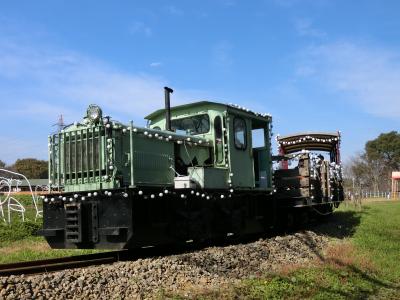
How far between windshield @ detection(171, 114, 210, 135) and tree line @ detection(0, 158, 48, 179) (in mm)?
74333

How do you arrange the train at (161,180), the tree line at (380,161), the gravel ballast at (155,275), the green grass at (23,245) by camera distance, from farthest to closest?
1. the tree line at (380,161)
2. the green grass at (23,245)
3. the train at (161,180)
4. the gravel ballast at (155,275)

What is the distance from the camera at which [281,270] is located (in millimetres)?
8445

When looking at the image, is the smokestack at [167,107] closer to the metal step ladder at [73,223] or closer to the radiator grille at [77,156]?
the radiator grille at [77,156]

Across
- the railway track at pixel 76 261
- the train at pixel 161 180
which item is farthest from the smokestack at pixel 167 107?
the railway track at pixel 76 261

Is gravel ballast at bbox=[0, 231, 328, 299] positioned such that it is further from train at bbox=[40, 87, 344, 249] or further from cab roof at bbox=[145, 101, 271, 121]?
cab roof at bbox=[145, 101, 271, 121]

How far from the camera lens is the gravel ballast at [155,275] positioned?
6.16 m

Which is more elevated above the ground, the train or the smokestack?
the smokestack

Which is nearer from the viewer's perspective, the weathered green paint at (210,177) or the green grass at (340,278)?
the green grass at (340,278)

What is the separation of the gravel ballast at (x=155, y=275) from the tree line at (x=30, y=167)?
7717 cm

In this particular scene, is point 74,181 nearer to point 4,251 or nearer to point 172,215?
point 172,215

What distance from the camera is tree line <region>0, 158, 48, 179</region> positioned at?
8156 centimetres

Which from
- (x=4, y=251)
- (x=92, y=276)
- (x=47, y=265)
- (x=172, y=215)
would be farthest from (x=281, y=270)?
(x=4, y=251)

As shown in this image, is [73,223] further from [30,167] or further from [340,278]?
[30,167]

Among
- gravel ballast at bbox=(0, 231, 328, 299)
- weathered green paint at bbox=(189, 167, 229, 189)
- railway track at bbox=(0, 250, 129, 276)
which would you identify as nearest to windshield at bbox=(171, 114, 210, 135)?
weathered green paint at bbox=(189, 167, 229, 189)
